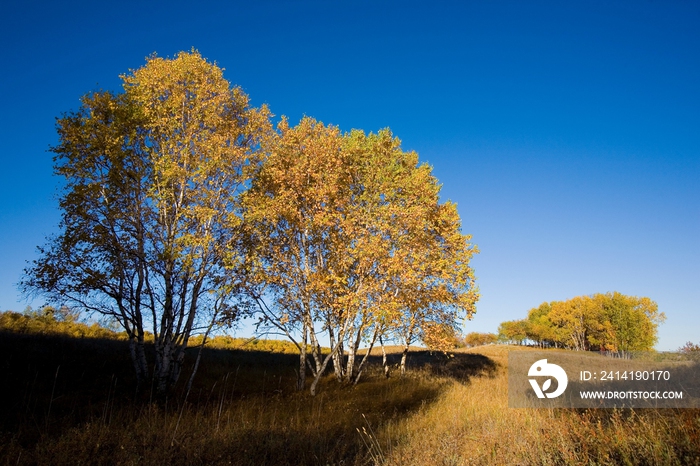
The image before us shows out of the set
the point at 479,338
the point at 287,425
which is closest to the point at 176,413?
the point at 287,425

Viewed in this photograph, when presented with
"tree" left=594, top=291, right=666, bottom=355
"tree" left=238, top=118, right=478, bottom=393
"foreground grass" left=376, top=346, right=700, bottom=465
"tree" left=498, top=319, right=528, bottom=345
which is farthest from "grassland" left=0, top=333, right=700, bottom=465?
"tree" left=498, top=319, right=528, bottom=345

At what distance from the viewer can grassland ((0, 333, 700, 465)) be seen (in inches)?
251

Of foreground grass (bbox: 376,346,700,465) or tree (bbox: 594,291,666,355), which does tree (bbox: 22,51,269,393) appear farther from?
tree (bbox: 594,291,666,355)

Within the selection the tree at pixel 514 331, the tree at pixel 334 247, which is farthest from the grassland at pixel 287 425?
the tree at pixel 514 331

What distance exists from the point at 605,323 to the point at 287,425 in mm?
78263

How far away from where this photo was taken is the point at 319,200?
47.1 feet

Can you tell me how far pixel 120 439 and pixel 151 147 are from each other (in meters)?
9.84

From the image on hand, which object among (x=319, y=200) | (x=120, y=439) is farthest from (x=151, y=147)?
(x=120, y=439)

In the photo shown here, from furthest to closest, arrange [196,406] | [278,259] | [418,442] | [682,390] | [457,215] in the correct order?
[457,215] → [278,259] → [196,406] → [682,390] → [418,442]

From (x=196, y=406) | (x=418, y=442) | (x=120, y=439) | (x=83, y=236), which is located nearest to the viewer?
(x=120, y=439)

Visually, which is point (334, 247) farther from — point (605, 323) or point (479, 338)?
point (479, 338)

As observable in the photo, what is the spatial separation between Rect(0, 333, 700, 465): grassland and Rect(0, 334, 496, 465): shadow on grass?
0.04m

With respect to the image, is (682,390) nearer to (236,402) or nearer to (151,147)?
(236,402)

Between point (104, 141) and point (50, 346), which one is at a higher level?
point (104, 141)
